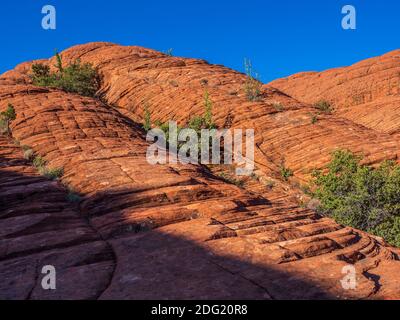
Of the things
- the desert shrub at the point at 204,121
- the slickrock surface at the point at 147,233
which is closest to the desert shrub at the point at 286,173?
the slickrock surface at the point at 147,233

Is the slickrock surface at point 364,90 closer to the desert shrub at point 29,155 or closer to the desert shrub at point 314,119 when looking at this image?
the desert shrub at point 314,119

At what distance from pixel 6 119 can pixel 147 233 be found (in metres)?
14.3

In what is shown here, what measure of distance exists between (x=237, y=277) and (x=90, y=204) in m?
6.03

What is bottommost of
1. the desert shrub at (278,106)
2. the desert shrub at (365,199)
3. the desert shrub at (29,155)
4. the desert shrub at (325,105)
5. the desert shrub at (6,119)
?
the desert shrub at (365,199)

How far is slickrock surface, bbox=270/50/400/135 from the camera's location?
3316 cm

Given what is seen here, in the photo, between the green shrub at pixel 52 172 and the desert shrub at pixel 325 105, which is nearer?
the green shrub at pixel 52 172

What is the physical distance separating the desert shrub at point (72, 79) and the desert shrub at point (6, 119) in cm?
1232

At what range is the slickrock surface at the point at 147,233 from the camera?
6748mm

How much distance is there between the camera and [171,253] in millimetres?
8211

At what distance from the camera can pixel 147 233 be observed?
949cm

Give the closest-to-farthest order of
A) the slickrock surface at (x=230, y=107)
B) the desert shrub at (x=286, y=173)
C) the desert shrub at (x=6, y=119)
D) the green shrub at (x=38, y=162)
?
the green shrub at (x=38, y=162) → the desert shrub at (x=6, y=119) → the desert shrub at (x=286, y=173) → the slickrock surface at (x=230, y=107)

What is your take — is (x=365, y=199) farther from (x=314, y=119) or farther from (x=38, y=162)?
(x=38, y=162)

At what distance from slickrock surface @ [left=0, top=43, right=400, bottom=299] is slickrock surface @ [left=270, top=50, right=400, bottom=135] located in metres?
16.6

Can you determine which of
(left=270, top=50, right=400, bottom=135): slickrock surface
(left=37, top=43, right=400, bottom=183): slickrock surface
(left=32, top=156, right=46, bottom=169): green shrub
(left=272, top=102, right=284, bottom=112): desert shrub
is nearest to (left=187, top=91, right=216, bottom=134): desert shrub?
(left=37, top=43, right=400, bottom=183): slickrock surface
